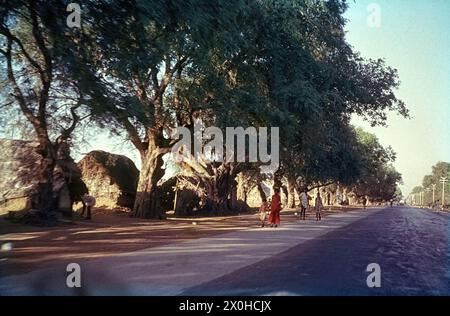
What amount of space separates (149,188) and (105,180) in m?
5.44

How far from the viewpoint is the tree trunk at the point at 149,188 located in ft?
84.3

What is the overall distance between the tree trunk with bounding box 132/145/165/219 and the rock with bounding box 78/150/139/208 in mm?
4535

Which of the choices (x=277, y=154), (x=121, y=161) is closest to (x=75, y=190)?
(x=121, y=161)

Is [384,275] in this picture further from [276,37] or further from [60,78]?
[276,37]

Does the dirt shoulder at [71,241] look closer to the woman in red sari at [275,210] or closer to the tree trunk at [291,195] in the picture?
the woman in red sari at [275,210]

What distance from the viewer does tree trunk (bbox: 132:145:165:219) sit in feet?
84.3

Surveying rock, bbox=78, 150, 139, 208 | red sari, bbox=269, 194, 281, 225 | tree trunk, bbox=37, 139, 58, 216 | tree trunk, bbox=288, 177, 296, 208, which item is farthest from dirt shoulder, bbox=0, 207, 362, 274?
tree trunk, bbox=288, 177, 296, 208

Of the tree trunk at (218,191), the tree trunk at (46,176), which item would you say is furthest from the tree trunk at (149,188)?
the tree trunk at (218,191)

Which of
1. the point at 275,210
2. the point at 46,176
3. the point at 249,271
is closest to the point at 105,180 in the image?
the point at 46,176

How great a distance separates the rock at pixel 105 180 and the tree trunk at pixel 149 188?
4.54 m
